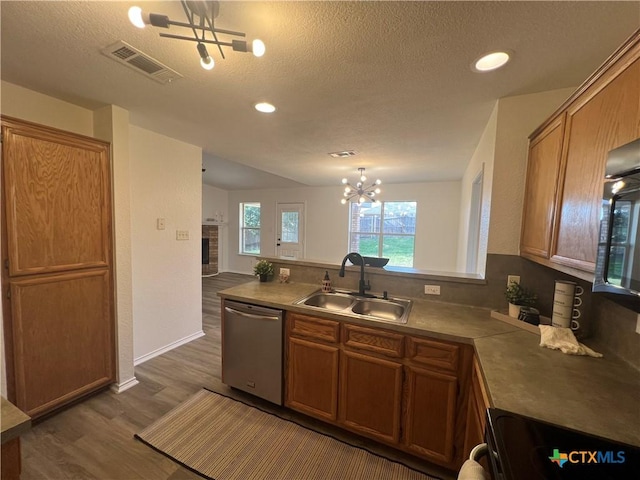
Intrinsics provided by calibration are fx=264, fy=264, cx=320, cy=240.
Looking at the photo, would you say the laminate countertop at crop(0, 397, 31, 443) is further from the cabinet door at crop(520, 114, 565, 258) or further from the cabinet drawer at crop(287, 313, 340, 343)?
the cabinet door at crop(520, 114, 565, 258)

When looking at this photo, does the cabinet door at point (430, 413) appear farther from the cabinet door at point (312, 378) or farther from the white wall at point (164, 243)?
the white wall at point (164, 243)

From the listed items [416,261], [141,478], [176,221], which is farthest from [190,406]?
[416,261]

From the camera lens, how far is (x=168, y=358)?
2.89m

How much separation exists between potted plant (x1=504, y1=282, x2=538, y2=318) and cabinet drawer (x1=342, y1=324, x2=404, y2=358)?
30.5 inches

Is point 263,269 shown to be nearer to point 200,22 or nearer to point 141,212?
point 141,212

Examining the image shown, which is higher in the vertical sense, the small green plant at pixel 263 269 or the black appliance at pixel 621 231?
the black appliance at pixel 621 231

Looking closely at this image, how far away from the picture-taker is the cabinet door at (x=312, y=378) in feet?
6.21

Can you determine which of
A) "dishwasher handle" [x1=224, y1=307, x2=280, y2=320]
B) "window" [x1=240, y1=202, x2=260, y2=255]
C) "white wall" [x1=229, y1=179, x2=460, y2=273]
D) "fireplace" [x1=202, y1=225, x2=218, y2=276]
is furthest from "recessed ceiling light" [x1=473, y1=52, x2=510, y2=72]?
"fireplace" [x1=202, y1=225, x2=218, y2=276]

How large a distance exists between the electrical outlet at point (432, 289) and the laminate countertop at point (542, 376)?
28cm

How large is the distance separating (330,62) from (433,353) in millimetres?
1792

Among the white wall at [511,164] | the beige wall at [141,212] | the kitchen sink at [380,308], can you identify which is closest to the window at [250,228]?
the beige wall at [141,212]

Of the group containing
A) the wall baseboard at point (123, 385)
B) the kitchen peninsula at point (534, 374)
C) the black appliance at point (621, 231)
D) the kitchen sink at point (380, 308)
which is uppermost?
the black appliance at point (621, 231)

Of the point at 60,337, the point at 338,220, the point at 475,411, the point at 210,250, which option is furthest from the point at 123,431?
the point at 210,250

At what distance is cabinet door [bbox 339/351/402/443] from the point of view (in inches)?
67.1
